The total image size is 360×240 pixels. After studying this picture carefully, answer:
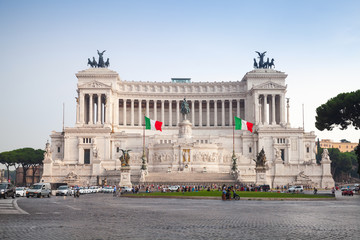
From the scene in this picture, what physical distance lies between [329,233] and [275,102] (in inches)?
4199

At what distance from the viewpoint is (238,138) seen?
109 metres

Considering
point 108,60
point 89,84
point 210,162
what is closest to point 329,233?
point 210,162

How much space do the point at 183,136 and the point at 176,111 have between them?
29.0m

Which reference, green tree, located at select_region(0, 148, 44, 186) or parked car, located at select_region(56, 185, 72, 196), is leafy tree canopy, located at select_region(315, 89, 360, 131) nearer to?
parked car, located at select_region(56, 185, 72, 196)

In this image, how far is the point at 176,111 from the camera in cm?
13138

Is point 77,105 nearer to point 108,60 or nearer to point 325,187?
point 108,60

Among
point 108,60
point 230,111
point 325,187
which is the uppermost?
point 108,60

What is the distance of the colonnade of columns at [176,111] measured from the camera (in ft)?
409

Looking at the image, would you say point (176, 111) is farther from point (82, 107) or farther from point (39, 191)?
point (39, 191)

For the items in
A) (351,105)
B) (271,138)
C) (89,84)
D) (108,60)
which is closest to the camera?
(351,105)

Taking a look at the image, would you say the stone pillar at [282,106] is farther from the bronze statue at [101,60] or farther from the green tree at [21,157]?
the green tree at [21,157]

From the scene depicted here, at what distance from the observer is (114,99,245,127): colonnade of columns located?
Result: 12456 cm

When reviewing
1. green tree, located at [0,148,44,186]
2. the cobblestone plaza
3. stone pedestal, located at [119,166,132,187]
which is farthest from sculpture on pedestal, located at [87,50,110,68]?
the cobblestone plaza

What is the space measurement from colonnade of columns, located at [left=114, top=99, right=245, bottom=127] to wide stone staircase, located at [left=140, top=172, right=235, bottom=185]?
40595 mm
